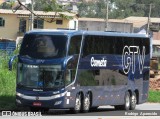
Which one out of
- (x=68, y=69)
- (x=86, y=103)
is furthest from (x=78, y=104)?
(x=68, y=69)

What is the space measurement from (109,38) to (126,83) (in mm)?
2502

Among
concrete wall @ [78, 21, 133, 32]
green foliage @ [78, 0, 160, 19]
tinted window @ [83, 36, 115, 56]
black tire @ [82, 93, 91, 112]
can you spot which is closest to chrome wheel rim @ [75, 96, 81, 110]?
black tire @ [82, 93, 91, 112]

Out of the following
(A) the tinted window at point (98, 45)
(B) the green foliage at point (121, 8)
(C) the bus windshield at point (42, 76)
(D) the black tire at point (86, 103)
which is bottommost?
(B) the green foliage at point (121, 8)

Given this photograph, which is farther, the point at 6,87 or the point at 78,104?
the point at 6,87

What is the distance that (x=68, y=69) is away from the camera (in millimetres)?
25234

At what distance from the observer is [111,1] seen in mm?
160375

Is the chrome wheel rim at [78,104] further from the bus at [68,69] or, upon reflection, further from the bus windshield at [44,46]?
the bus windshield at [44,46]

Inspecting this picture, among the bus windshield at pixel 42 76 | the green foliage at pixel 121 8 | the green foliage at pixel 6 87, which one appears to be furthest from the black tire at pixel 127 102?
the green foliage at pixel 121 8

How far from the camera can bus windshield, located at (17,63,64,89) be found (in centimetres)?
2520

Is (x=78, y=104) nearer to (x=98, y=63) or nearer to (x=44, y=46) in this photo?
(x=98, y=63)

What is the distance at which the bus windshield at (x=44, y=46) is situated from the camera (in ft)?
82.7

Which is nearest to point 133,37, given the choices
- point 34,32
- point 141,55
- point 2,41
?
point 141,55

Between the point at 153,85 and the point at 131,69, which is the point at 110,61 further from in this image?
the point at 153,85

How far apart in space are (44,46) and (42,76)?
109 cm
